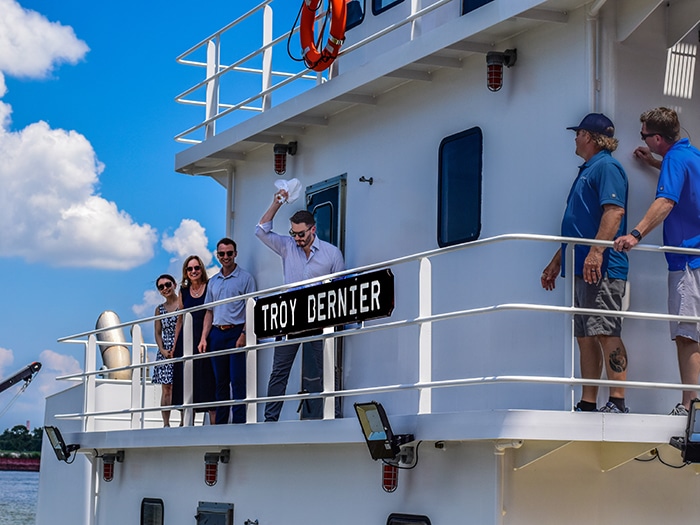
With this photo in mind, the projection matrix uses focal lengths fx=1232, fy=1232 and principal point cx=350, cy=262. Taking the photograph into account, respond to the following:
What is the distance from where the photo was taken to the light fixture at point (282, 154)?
1196cm

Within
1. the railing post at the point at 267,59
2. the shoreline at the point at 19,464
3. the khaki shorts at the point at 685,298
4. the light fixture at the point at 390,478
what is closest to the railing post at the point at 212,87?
the railing post at the point at 267,59

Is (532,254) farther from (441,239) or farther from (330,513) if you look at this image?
(330,513)

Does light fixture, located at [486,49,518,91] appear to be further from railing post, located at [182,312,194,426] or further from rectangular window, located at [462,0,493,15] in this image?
railing post, located at [182,312,194,426]

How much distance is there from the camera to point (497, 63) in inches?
361

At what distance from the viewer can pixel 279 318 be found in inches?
362

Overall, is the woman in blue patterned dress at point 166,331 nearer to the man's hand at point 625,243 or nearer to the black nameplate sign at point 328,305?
the black nameplate sign at point 328,305

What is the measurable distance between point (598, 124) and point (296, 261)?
10.7ft

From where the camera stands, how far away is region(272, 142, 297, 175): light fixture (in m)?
12.0

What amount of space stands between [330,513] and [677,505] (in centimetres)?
260

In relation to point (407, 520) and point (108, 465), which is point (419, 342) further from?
point (108, 465)

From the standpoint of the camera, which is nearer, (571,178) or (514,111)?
(571,178)

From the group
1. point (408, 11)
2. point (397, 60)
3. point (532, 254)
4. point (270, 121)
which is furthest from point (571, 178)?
point (270, 121)

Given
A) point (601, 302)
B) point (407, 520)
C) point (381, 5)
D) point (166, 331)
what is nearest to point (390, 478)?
point (407, 520)

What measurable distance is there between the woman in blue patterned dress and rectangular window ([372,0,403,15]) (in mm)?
3419
